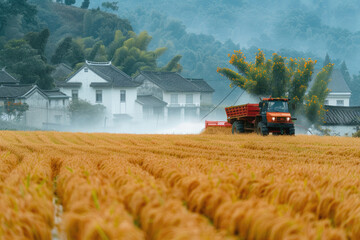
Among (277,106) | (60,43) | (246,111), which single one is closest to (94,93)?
(60,43)

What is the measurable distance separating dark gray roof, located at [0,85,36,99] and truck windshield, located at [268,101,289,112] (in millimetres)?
28104

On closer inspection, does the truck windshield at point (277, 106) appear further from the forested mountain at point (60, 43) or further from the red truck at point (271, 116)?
the forested mountain at point (60, 43)

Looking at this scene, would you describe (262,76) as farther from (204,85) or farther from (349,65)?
(349,65)

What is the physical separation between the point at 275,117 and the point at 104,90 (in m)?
33.4

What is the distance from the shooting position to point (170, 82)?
6166cm

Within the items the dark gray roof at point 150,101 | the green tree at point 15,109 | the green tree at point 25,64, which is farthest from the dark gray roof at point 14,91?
the dark gray roof at point 150,101

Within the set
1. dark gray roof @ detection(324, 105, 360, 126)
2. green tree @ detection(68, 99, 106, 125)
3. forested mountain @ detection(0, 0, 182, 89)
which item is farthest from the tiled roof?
dark gray roof @ detection(324, 105, 360, 126)

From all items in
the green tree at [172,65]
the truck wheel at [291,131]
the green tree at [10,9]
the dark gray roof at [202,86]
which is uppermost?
the green tree at [10,9]

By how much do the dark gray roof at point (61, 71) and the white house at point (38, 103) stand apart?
45.1ft

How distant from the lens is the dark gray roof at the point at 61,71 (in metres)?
65.5

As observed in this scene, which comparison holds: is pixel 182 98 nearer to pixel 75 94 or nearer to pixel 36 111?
pixel 75 94

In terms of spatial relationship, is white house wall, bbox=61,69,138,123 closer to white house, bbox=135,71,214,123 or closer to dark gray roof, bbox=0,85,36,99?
white house, bbox=135,71,214,123

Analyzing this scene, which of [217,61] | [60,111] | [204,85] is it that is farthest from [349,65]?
[60,111]

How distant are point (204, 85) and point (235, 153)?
53.6m
